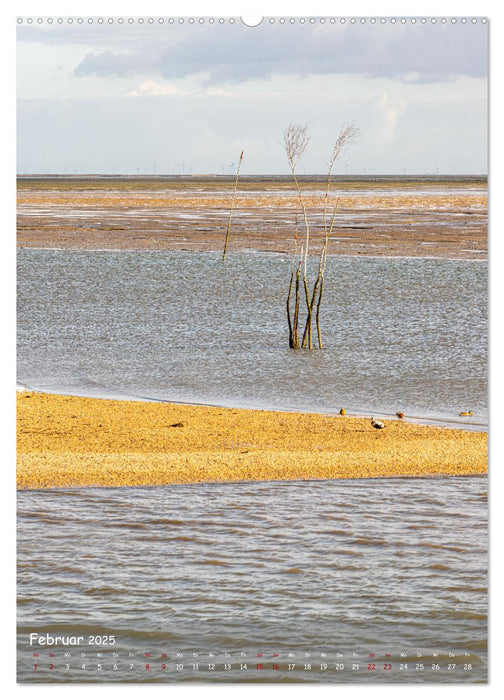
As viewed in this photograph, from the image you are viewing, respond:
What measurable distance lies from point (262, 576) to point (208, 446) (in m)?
5.34

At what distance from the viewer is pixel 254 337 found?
24969mm

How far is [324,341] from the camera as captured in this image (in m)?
24.4

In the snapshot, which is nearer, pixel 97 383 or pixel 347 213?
pixel 97 383

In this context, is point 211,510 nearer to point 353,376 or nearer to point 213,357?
point 353,376

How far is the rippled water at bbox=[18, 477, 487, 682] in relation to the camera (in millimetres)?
6188

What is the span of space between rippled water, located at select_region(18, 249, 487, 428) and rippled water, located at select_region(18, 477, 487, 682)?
6125mm

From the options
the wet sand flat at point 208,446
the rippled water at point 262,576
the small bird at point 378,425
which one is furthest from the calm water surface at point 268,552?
the small bird at point 378,425

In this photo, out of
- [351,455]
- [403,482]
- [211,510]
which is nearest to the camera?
[211,510]

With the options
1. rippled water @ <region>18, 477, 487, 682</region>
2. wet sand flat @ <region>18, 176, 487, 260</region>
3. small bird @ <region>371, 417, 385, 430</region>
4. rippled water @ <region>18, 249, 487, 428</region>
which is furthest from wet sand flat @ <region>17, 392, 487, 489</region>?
wet sand flat @ <region>18, 176, 487, 260</region>

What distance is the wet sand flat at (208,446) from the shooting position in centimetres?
1180

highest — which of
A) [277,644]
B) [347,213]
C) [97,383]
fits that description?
[347,213]

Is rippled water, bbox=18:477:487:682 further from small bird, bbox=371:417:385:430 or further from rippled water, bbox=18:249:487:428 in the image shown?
rippled water, bbox=18:249:487:428
